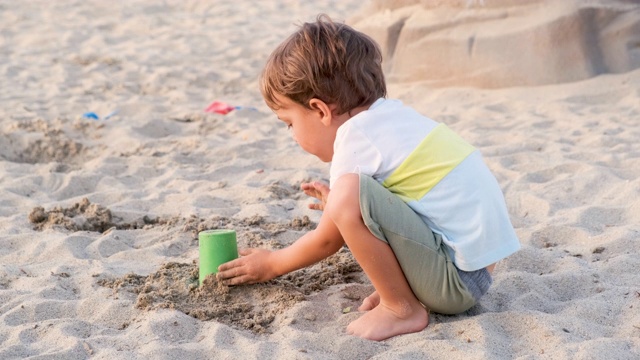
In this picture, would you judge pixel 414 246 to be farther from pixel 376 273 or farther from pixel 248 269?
pixel 248 269

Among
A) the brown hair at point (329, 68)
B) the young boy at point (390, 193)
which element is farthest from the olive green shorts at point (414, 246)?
the brown hair at point (329, 68)

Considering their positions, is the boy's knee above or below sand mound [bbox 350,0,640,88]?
above

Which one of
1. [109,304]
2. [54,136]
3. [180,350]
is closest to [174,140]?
[54,136]

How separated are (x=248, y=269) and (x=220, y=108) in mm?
3130

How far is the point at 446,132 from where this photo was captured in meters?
2.36

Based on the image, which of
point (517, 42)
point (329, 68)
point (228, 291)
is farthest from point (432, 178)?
point (517, 42)

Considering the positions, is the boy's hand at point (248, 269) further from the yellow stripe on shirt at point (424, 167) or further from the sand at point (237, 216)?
the yellow stripe on shirt at point (424, 167)

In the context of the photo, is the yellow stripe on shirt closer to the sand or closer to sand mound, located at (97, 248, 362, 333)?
the sand

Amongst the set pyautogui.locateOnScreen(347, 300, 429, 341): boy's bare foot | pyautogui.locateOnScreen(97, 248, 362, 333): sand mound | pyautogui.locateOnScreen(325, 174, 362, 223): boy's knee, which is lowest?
pyautogui.locateOnScreen(97, 248, 362, 333): sand mound

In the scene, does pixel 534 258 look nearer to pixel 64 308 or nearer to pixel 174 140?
pixel 64 308

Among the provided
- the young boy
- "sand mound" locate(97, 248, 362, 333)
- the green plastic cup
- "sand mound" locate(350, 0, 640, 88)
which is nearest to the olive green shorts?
the young boy

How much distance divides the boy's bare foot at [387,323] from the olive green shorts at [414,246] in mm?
48

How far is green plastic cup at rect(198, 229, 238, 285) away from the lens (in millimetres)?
2641

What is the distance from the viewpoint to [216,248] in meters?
2.65
